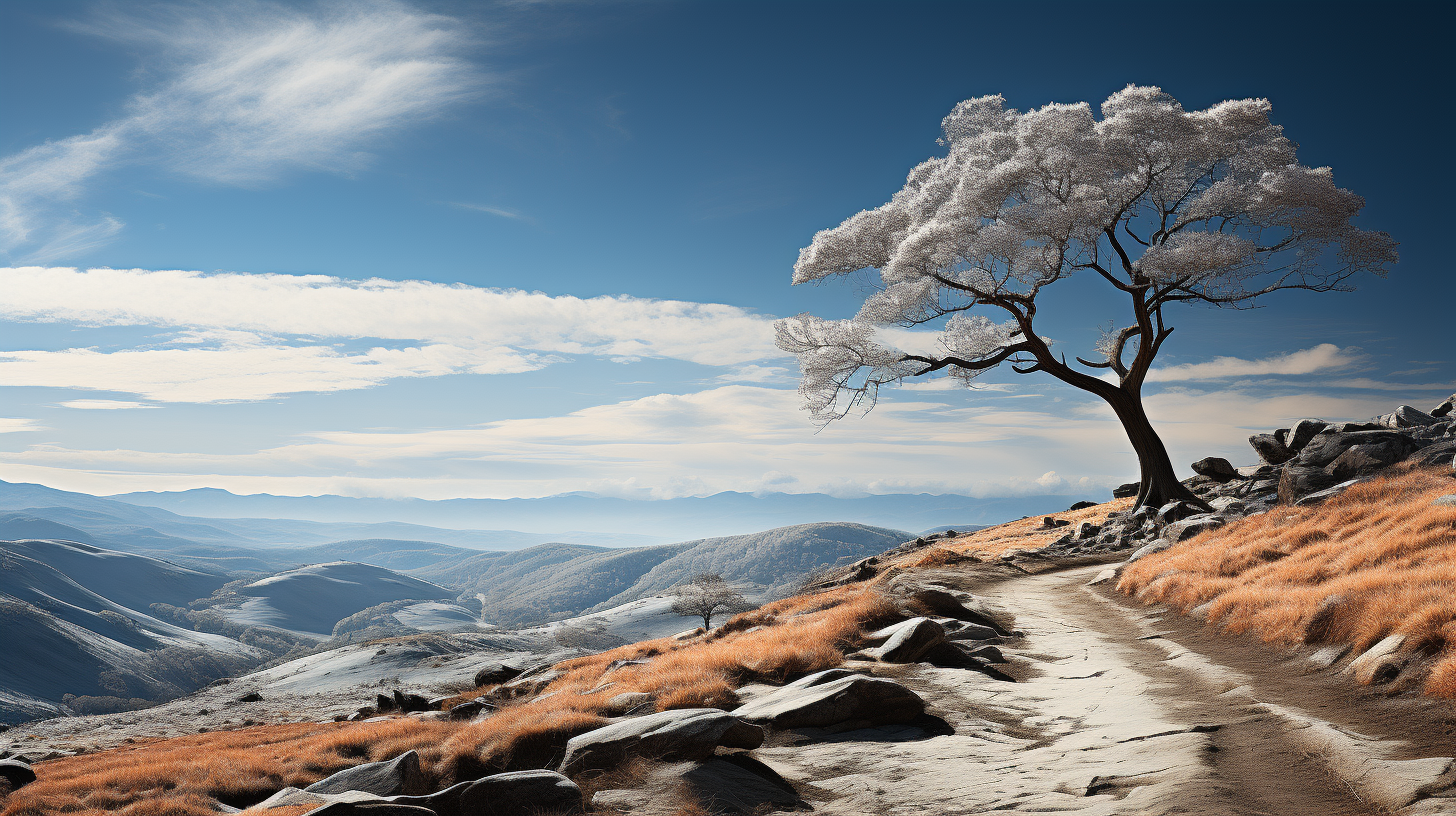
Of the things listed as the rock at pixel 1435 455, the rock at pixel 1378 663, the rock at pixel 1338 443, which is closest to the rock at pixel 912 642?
the rock at pixel 1378 663

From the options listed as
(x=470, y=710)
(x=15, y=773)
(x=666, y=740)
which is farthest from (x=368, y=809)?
(x=15, y=773)

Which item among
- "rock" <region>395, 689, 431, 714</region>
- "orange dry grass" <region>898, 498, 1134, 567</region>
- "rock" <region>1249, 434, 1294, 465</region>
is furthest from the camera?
"orange dry grass" <region>898, 498, 1134, 567</region>

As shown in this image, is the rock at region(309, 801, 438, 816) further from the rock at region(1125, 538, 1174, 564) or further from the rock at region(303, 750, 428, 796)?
the rock at region(1125, 538, 1174, 564)

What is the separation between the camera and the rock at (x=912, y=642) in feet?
44.8

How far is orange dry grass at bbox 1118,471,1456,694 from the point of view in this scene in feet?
32.1

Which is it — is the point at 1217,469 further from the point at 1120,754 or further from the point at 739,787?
the point at 739,787

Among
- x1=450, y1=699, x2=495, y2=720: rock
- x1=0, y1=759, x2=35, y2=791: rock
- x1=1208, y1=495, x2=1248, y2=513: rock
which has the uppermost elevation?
x1=1208, y1=495, x2=1248, y2=513: rock

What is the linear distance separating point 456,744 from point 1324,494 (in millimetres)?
23601

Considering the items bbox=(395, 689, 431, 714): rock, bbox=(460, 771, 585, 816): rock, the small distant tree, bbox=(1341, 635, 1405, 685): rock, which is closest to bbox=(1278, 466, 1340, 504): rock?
bbox=(1341, 635, 1405, 685): rock

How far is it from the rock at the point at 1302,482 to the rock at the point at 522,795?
77.4 feet

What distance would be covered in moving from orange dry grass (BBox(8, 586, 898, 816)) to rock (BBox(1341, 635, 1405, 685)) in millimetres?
7817

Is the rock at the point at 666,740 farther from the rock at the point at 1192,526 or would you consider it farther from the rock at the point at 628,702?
the rock at the point at 1192,526

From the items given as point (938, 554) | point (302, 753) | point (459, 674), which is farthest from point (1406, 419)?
point (459, 674)

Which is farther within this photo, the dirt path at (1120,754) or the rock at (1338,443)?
the rock at (1338,443)
